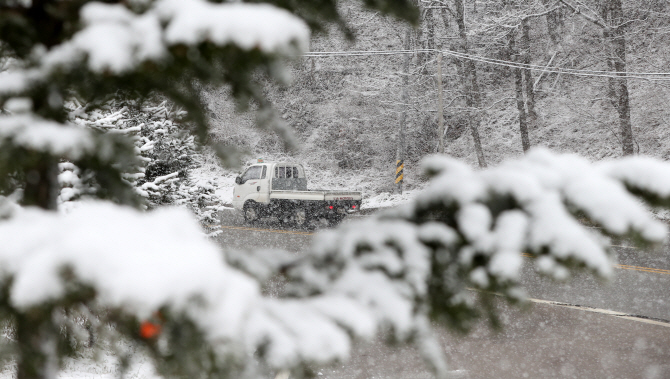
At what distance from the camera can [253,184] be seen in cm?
1669

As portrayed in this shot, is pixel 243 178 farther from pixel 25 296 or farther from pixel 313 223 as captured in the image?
pixel 25 296

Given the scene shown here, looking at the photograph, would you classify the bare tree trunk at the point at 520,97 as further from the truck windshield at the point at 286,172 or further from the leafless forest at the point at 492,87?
the truck windshield at the point at 286,172

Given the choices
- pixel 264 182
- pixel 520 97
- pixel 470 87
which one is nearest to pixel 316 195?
pixel 264 182

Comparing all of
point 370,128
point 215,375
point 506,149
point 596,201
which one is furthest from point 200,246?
point 370,128

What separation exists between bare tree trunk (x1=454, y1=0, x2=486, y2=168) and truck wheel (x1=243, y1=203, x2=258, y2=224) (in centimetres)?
1084

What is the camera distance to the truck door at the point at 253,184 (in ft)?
54.4

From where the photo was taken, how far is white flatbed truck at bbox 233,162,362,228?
51.3ft

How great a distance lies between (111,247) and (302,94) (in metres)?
32.1

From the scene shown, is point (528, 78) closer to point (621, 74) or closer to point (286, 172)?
point (621, 74)

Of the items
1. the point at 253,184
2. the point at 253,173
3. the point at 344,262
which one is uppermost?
the point at 344,262

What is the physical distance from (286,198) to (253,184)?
4.70 ft

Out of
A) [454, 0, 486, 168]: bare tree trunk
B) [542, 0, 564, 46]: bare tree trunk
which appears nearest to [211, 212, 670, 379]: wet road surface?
[454, 0, 486, 168]: bare tree trunk

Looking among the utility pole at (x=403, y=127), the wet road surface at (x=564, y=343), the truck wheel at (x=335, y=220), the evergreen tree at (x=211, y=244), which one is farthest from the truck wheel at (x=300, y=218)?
the evergreen tree at (x=211, y=244)

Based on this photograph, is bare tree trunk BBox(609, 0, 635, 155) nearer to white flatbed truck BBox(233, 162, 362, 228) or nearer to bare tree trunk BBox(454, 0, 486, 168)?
bare tree trunk BBox(454, 0, 486, 168)
